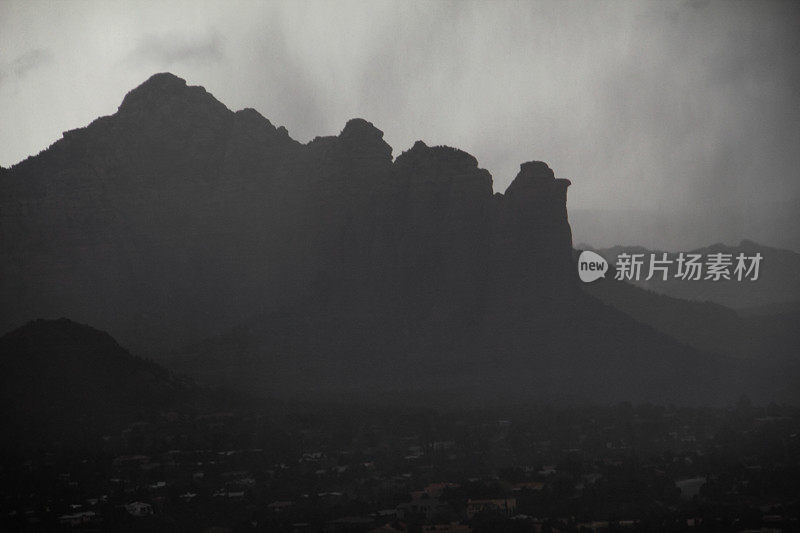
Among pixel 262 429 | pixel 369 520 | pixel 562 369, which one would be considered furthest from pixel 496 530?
pixel 562 369

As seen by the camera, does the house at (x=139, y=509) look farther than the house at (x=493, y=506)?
Yes

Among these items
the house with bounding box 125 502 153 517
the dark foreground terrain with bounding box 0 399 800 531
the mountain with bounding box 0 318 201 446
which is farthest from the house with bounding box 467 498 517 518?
the mountain with bounding box 0 318 201 446

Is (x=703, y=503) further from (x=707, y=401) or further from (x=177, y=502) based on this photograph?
(x=707, y=401)

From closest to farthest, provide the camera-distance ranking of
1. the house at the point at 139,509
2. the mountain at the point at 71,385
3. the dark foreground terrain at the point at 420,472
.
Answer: the dark foreground terrain at the point at 420,472 → the house at the point at 139,509 → the mountain at the point at 71,385

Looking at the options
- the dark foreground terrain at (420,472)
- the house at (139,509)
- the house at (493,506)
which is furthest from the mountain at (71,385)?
the house at (493,506)

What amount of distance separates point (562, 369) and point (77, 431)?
64120 mm

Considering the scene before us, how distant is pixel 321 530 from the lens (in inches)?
4592

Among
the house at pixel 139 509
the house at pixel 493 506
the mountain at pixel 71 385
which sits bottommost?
the house at pixel 139 509

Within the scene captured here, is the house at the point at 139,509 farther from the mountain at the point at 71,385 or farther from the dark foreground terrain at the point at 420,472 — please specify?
the mountain at the point at 71,385

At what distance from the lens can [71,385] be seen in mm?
158875

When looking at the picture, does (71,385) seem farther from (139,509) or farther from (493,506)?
(493,506)

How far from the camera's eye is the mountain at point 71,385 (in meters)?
154

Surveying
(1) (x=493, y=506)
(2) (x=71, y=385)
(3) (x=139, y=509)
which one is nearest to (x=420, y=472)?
(1) (x=493, y=506)

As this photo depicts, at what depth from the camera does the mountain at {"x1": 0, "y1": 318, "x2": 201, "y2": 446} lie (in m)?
154
